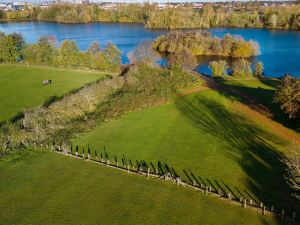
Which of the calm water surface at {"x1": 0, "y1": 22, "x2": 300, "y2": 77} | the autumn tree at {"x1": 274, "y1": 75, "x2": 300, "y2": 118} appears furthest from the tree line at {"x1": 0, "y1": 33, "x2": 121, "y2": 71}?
the autumn tree at {"x1": 274, "y1": 75, "x2": 300, "y2": 118}

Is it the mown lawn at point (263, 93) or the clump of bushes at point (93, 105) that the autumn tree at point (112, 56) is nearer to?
the clump of bushes at point (93, 105)

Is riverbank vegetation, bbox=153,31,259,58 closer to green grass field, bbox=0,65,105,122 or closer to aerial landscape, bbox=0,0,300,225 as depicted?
aerial landscape, bbox=0,0,300,225

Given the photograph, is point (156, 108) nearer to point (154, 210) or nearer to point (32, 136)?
point (32, 136)

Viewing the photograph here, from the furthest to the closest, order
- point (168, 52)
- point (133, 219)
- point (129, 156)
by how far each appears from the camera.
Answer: point (168, 52) → point (129, 156) → point (133, 219)

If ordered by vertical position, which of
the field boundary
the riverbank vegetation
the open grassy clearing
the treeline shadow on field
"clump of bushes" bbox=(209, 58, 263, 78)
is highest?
the riverbank vegetation

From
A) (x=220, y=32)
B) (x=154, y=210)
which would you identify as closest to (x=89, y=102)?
(x=154, y=210)

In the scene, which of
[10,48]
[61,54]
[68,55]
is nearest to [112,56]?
[68,55]
